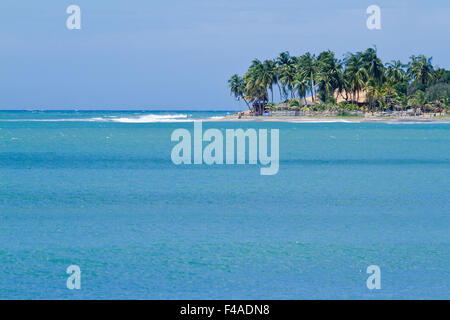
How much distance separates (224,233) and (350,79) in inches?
3922

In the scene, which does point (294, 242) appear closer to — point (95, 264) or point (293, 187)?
point (95, 264)

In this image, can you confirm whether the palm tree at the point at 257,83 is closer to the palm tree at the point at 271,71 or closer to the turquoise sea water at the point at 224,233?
the palm tree at the point at 271,71

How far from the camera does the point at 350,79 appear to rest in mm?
113312

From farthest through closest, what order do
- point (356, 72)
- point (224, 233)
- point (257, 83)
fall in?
point (257, 83) → point (356, 72) → point (224, 233)

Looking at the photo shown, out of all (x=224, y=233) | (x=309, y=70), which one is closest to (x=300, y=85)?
(x=309, y=70)

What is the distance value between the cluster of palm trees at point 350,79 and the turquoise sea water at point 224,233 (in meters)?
81.4

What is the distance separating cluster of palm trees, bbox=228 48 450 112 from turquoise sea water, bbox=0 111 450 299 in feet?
267

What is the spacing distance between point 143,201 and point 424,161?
23.4m

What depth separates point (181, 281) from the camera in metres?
13.0

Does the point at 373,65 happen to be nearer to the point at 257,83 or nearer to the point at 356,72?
the point at 356,72

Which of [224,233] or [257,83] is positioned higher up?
[257,83]

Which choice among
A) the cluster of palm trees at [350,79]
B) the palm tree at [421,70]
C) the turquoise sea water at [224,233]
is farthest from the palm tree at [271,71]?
the turquoise sea water at [224,233]

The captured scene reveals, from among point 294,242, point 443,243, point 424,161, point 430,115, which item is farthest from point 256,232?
point 430,115

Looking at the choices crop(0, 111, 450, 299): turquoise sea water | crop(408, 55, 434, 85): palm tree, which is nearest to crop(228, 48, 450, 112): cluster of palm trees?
crop(408, 55, 434, 85): palm tree
